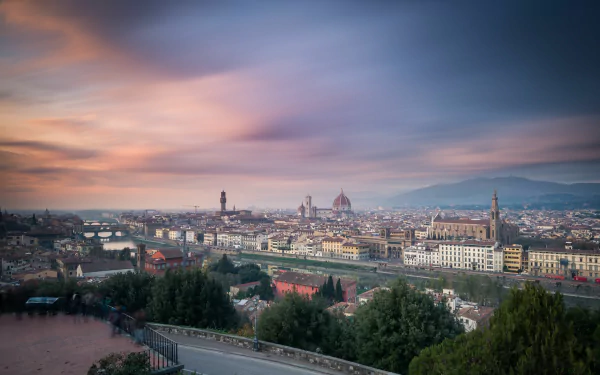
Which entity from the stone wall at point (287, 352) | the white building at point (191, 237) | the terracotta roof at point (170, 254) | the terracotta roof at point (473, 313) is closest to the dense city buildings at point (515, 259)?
the terracotta roof at point (473, 313)

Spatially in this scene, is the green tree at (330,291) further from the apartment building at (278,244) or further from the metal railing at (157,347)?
the apartment building at (278,244)

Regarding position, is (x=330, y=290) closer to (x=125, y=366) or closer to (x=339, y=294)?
(x=339, y=294)

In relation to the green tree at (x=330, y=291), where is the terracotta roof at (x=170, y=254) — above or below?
above

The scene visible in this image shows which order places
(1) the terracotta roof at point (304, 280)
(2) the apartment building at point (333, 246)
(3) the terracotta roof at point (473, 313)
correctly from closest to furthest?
1. (3) the terracotta roof at point (473, 313)
2. (1) the terracotta roof at point (304, 280)
3. (2) the apartment building at point (333, 246)

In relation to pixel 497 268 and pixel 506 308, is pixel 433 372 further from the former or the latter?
pixel 497 268

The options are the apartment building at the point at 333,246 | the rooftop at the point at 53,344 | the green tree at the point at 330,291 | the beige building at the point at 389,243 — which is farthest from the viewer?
the beige building at the point at 389,243

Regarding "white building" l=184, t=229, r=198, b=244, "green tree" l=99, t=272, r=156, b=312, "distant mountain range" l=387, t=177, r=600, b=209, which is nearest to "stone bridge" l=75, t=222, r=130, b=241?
"green tree" l=99, t=272, r=156, b=312

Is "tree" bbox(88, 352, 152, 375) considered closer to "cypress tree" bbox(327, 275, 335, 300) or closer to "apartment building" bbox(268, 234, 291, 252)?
"cypress tree" bbox(327, 275, 335, 300)
